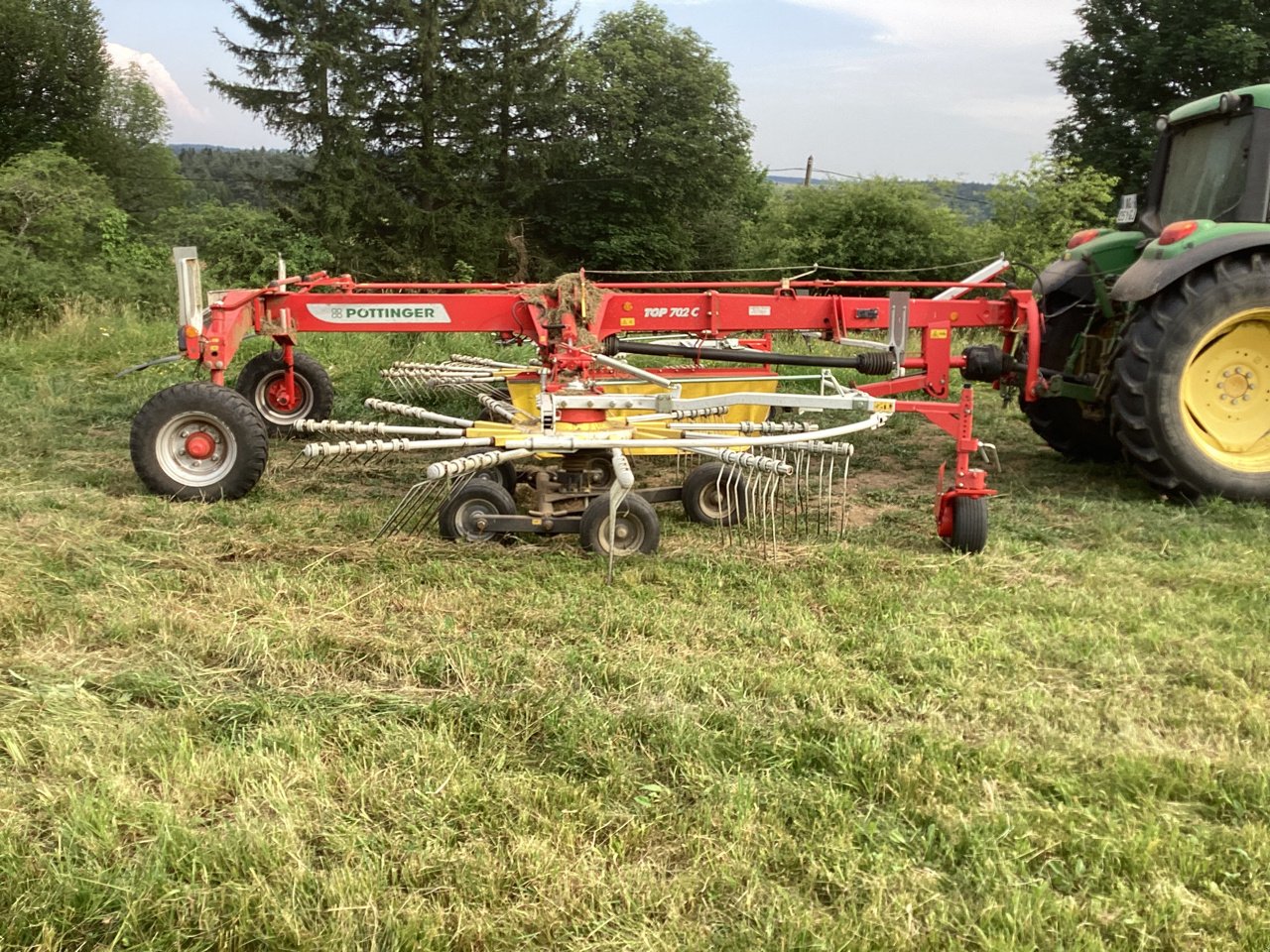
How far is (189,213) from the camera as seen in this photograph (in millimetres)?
27219

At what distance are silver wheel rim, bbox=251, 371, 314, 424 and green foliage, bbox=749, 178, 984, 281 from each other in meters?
18.7

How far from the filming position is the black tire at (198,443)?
16.6 feet

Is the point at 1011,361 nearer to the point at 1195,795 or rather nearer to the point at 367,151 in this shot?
the point at 1195,795

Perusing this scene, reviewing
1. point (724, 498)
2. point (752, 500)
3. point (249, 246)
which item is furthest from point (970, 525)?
point (249, 246)

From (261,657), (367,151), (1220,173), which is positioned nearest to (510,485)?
(261,657)

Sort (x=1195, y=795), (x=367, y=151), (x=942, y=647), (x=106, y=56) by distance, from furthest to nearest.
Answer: (x=106, y=56)
(x=367, y=151)
(x=942, y=647)
(x=1195, y=795)

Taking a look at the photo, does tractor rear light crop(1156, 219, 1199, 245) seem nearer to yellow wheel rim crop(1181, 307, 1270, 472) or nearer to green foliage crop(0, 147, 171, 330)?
yellow wheel rim crop(1181, 307, 1270, 472)

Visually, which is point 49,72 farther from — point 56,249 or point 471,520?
point 471,520

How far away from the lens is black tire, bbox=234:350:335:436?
23.8 feet

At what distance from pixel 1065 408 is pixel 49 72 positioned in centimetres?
3525

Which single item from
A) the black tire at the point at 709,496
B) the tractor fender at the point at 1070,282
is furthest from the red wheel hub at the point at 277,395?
the tractor fender at the point at 1070,282

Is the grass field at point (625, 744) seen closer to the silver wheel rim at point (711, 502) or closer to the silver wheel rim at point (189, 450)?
the silver wheel rim at point (711, 502)

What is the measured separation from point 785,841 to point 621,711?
2.34 feet

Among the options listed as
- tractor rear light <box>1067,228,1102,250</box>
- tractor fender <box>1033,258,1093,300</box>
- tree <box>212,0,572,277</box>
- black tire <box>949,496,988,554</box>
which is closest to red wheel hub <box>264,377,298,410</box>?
black tire <box>949,496,988,554</box>
